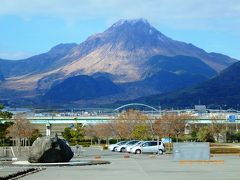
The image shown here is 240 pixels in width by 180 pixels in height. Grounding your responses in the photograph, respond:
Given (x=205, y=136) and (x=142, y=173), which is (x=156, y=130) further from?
(x=142, y=173)

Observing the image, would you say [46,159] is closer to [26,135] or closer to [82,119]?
[26,135]

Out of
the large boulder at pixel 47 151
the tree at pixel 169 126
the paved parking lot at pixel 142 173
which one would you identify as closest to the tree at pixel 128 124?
the tree at pixel 169 126

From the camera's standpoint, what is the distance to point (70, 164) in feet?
138

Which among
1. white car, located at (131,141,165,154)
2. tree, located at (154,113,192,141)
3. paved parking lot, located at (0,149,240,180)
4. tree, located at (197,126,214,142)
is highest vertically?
tree, located at (154,113,192,141)

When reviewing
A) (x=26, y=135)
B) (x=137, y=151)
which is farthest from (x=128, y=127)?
A: (x=137, y=151)

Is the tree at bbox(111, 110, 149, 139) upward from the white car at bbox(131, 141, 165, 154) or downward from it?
upward

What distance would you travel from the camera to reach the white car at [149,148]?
71650mm

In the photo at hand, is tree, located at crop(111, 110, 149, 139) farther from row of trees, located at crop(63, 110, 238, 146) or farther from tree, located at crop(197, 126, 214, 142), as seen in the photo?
tree, located at crop(197, 126, 214, 142)

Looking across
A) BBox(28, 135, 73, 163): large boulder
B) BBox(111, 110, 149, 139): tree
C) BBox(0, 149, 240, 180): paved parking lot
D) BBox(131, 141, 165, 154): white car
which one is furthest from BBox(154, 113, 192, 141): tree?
BBox(0, 149, 240, 180): paved parking lot

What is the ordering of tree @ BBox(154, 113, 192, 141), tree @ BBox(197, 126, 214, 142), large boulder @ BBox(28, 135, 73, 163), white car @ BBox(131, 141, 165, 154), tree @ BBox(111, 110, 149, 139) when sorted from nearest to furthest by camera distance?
large boulder @ BBox(28, 135, 73, 163) < white car @ BBox(131, 141, 165, 154) < tree @ BBox(197, 126, 214, 142) < tree @ BBox(154, 113, 192, 141) < tree @ BBox(111, 110, 149, 139)

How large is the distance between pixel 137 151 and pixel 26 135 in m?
39.0

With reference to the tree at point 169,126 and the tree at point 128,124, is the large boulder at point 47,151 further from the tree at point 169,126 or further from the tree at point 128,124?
the tree at point 128,124

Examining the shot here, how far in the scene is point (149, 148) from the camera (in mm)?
72750

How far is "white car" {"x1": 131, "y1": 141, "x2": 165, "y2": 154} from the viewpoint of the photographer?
71.7m
